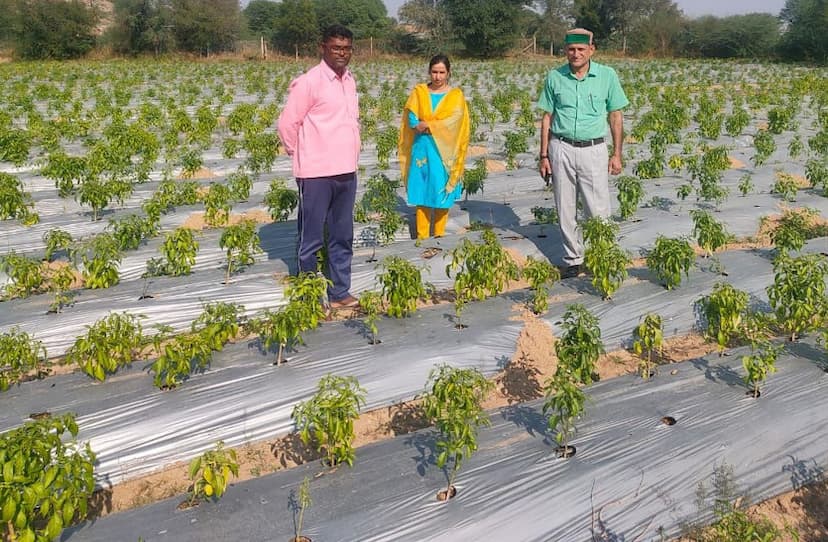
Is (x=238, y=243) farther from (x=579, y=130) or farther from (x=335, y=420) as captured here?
(x=579, y=130)

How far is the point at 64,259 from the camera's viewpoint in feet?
A: 19.2

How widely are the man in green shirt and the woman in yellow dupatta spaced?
1.03 metres

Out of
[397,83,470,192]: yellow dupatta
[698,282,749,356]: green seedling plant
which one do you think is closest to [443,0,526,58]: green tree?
[397,83,470,192]: yellow dupatta

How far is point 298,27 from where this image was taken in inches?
1726

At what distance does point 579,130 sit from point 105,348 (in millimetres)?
3660

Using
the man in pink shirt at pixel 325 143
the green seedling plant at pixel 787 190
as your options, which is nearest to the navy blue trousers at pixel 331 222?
the man in pink shirt at pixel 325 143

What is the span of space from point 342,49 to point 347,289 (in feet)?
5.61

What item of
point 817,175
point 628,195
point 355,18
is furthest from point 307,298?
point 355,18

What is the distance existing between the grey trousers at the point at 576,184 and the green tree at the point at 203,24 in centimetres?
4173

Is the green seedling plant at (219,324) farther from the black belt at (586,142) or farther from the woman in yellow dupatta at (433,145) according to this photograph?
the black belt at (586,142)

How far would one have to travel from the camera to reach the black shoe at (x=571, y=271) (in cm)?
548

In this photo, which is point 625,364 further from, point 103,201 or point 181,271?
point 103,201

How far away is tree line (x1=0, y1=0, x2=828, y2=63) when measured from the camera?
40.1m

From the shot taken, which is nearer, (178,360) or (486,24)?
(178,360)
